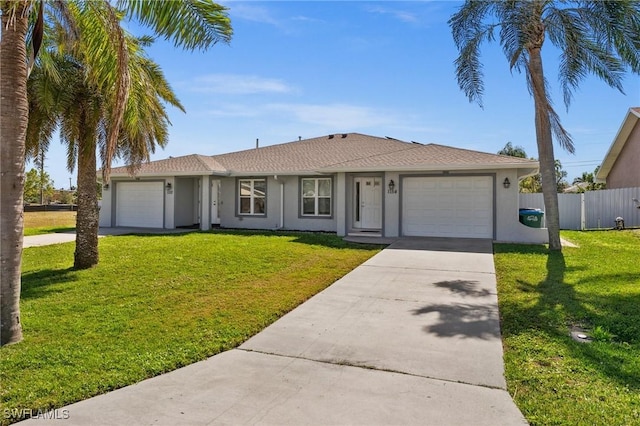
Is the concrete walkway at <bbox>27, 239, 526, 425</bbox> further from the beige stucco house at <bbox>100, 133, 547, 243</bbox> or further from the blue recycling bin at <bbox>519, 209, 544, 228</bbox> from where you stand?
the blue recycling bin at <bbox>519, 209, 544, 228</bbox>

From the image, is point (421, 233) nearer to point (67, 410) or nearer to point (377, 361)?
point (377, 361)

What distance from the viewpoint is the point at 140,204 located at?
19969 mm

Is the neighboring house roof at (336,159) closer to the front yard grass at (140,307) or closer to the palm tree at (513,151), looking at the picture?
the front yard grass at (140,307)

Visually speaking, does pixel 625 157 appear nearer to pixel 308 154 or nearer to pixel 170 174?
pixel 308 154

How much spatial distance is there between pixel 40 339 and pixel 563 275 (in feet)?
30.6

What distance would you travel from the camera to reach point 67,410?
3379 millimetres

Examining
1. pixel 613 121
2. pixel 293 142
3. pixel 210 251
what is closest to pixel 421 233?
pixel 210 251

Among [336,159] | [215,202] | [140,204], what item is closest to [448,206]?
[336,159]

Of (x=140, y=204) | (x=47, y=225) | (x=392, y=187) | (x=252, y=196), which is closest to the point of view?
(x=392, y=187)

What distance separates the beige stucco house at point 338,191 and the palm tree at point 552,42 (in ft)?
5.49

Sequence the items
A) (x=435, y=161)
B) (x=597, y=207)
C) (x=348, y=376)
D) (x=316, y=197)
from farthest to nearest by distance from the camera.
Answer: (x=597, y=207)
(x=316, y=197)
(x=435, y=161)
(x=348, y=376)

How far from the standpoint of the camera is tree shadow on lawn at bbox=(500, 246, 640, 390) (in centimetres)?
423
